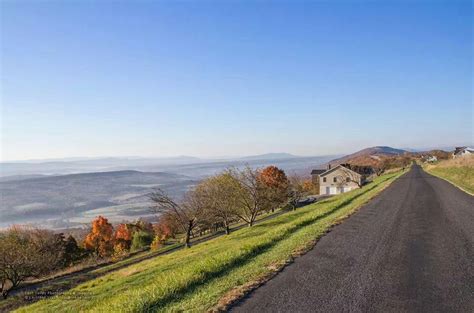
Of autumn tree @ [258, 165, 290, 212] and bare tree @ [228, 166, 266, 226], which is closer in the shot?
bare tree @ [228, 166, 266, 226]

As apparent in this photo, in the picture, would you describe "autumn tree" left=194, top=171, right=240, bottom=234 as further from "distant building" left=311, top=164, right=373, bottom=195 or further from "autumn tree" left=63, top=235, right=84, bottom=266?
"distant building" left=311, top=164, right=373, bottom=195

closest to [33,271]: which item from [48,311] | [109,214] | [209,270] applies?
[48,311]

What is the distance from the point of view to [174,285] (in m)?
8.09

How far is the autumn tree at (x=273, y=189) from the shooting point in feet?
181

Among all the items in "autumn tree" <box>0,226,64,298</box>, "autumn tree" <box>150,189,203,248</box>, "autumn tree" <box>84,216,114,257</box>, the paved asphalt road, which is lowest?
"autumn tree" <box>84,216,114,257</box>

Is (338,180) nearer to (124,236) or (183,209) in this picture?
(124,236)

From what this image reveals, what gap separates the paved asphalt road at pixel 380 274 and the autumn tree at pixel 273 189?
37888 millimetres

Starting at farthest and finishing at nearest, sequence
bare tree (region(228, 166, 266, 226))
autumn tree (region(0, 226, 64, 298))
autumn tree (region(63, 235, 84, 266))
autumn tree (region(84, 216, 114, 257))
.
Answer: autumn tree (region(84, 216, 114, 257)), autumn tree (region(63, 235, 84, 266)), bare tree (region(228, 166, 266, 226)), autumn tree (region(0, 226, 64, 298))

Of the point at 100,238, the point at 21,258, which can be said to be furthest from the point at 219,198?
the point at 100,238

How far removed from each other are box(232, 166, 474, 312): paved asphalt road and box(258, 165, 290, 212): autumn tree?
37888mm

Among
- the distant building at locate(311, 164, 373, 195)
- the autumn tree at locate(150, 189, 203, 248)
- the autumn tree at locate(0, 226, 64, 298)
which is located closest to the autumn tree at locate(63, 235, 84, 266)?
the autumn tree at locate(0, 226, 64, 298)

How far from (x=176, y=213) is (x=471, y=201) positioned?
32.0 metres

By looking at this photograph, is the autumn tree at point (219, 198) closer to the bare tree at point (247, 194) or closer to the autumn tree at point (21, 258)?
the bare tree at point (247, 194)

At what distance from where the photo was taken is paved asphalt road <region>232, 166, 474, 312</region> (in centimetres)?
656
